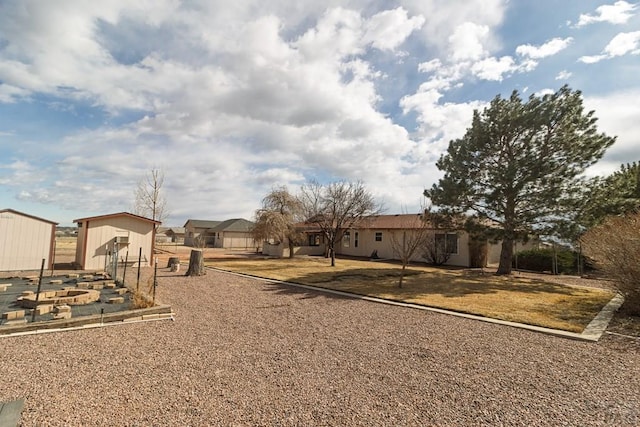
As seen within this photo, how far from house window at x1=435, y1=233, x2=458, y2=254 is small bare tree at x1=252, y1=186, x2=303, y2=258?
10691 millimetres

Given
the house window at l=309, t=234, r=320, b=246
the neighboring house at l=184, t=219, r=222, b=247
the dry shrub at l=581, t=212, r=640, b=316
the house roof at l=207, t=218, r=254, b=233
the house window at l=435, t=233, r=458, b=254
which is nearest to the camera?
the dry shrub at l=581, t=212, r=640, b=316

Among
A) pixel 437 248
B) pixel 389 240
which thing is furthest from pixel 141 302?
pixel 389 240

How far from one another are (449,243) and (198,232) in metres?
39.8

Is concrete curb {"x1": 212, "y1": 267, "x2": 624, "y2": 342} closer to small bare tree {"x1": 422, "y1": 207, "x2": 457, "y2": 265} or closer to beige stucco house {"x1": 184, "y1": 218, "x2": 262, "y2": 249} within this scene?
small bare tree {"x1": 422, "y1": 207, "x2": 457, "y2": 265}

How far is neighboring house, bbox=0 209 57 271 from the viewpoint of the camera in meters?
14.3

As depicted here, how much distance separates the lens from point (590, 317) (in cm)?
820

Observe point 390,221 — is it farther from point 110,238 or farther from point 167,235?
point 167,235

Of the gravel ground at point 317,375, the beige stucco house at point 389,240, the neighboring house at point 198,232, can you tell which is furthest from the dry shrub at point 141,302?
the neighboring house at point 198,232

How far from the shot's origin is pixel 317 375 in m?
4.49

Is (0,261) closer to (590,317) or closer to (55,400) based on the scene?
(55,400)

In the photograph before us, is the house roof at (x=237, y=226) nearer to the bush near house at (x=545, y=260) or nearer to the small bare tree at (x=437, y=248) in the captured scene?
the small bare tree at (x=437, y=248)

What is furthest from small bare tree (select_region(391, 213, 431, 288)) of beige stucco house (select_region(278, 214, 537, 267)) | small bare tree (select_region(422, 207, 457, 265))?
small bare tree (select_region(422, 207, 457, 265))

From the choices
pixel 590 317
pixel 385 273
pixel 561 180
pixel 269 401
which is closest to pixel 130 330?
pixel 269 401

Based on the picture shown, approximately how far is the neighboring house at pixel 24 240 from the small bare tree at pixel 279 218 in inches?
480
